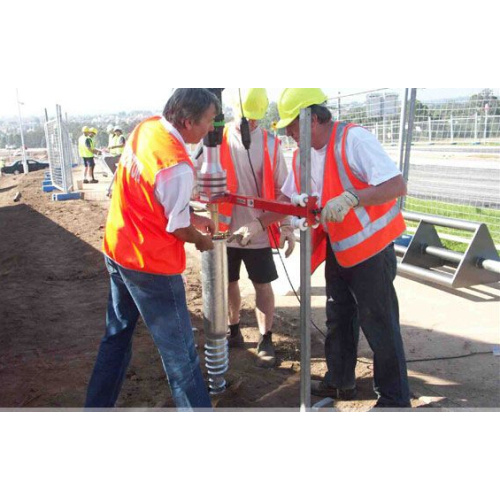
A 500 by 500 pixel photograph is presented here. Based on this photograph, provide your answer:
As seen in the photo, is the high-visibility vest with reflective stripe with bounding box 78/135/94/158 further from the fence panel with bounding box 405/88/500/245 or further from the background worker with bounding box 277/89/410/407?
the background worker with bounding box 277/89/410/407

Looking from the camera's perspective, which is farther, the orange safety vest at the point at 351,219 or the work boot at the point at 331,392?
the work boot at the point at 331,392

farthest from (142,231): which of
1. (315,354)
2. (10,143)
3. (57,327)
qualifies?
(10,143)

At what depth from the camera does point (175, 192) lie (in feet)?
7.47

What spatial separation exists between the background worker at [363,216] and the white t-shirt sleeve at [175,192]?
645 millimetres

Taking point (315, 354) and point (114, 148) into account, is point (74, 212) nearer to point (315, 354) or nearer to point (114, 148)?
point (114, 148)

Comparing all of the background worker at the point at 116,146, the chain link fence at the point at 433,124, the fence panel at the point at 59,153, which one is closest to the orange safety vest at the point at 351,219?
the chain link fence at the point at 433,124

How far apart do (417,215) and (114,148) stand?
1251 cm

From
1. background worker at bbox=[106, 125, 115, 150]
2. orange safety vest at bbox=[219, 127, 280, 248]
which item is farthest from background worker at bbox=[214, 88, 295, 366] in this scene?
background worker at bbox=[106, 125, 115, 150]

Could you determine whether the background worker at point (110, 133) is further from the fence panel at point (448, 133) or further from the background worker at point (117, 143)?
the fence panel at point (448, 133)

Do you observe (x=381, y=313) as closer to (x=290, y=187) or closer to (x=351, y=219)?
(x=351, y=219)

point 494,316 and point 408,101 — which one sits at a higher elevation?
point 408,101

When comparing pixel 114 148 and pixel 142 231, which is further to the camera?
pixel 114 148

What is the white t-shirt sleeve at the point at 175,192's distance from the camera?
2254 millimetres

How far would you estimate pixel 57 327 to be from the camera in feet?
15.6
